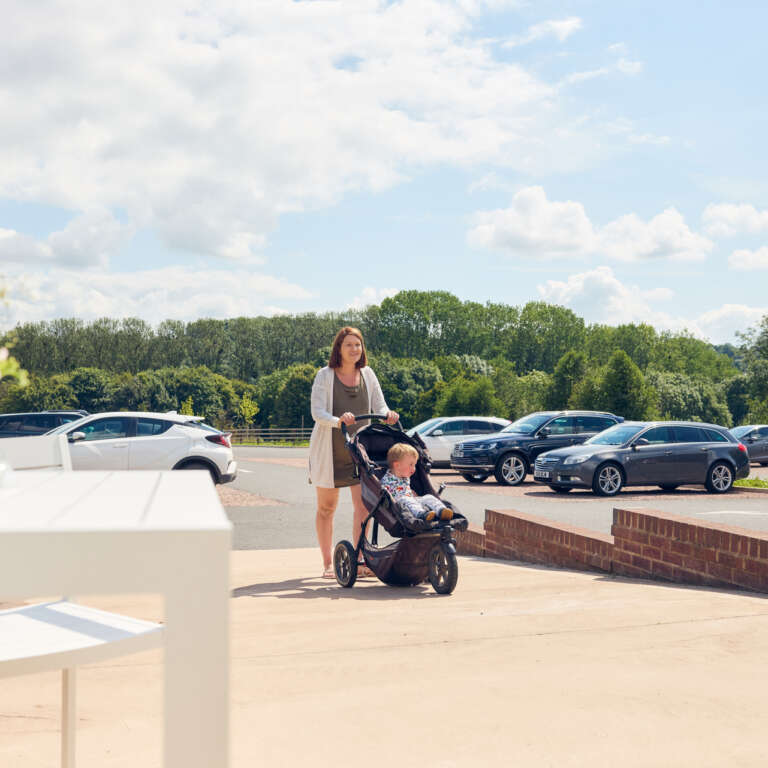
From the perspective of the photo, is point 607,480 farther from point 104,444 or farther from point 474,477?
point 104,444

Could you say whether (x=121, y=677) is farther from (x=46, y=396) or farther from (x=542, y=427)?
(x=46, y=396)

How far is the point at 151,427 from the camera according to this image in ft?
55.5

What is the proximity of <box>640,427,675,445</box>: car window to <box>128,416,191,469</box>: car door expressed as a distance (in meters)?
9.36

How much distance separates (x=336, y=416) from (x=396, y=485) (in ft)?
2.86

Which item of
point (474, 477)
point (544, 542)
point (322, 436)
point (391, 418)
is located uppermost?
point (391, 418)

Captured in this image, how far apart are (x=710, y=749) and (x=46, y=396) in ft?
256

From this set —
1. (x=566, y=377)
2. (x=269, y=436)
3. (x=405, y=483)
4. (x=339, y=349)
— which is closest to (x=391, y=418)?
(x=405, y=483)

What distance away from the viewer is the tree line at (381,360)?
7469 centimetres

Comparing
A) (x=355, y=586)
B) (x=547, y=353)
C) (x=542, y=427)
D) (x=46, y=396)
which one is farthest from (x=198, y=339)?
(x=355, y=586)

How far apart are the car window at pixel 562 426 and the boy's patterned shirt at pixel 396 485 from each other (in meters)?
16.0

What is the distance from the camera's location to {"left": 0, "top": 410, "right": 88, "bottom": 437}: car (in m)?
20.9

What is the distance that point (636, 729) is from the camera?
288 centimetres

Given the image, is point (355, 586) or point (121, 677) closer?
point (121, 677)

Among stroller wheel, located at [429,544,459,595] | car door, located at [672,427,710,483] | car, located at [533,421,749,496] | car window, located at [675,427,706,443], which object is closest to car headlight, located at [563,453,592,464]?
car, located at [533,421,749,496]
